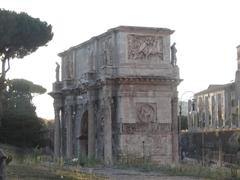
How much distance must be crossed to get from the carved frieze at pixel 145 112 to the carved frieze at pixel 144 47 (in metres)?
2.68

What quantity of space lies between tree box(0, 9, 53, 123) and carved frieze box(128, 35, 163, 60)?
22.7ft

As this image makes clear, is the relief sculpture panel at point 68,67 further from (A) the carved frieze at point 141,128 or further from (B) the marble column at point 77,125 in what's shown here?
(A) the carved frieze at point 141,128

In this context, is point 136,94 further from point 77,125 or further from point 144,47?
point 77,125

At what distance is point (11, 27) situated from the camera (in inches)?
1489

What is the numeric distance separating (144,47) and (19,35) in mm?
8090

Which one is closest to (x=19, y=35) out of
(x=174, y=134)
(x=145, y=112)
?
(x=145, y=112)

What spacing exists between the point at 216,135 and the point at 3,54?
82.1 ft

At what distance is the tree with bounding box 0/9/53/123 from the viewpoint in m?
37.9

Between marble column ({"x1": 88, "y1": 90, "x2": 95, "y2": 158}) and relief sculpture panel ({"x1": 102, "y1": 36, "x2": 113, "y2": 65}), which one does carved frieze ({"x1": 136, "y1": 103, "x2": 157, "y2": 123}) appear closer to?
relief sculpture panel ({"x1": 102, "y1": 36, "x2": 113, "y2": 65})

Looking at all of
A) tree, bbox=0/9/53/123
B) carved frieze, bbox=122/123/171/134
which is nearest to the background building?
tree, bbox=0/9/53/123

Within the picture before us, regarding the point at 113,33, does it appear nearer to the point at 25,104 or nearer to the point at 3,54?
the point at 3,54

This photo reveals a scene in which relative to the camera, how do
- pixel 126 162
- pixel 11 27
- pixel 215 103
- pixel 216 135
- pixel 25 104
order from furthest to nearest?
pixel 215 103 < pixel 25 104 < pixel 216 135 < pixel 11 27 < pixel 126 162

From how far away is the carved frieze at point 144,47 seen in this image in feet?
117

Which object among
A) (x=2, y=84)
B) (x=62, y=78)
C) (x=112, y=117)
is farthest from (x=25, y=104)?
(x=112, y=117)
